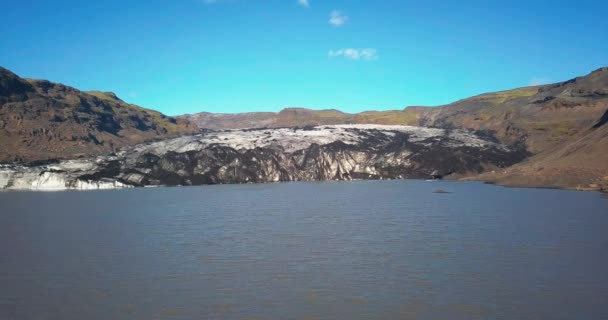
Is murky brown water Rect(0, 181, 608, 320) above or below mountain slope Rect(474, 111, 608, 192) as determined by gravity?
below

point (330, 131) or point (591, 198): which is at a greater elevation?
point (330, 131)

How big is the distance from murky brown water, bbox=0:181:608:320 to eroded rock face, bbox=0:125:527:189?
68.6m

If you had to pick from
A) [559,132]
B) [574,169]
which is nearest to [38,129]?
[559,132]

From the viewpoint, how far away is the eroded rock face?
114 m

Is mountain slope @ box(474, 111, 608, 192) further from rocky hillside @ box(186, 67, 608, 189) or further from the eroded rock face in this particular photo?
the eroded rock face

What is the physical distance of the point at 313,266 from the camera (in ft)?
86.1

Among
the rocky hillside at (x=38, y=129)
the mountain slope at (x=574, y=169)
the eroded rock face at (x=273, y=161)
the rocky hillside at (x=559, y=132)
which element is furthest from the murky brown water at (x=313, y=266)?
the rocky hillside at (x=38, y=129)

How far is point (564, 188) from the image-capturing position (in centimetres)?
7512

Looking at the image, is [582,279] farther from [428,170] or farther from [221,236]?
[428,170]

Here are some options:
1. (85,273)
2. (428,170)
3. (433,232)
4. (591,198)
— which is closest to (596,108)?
(428,170)

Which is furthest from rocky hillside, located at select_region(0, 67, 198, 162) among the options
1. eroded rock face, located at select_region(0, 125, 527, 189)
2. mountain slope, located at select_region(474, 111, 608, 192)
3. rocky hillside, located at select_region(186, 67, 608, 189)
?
mountain slope, located at select_region(474, 111, 608, 192)

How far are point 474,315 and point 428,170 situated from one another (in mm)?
104735

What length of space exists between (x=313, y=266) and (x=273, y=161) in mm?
100697

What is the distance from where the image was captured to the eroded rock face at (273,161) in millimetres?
114500
